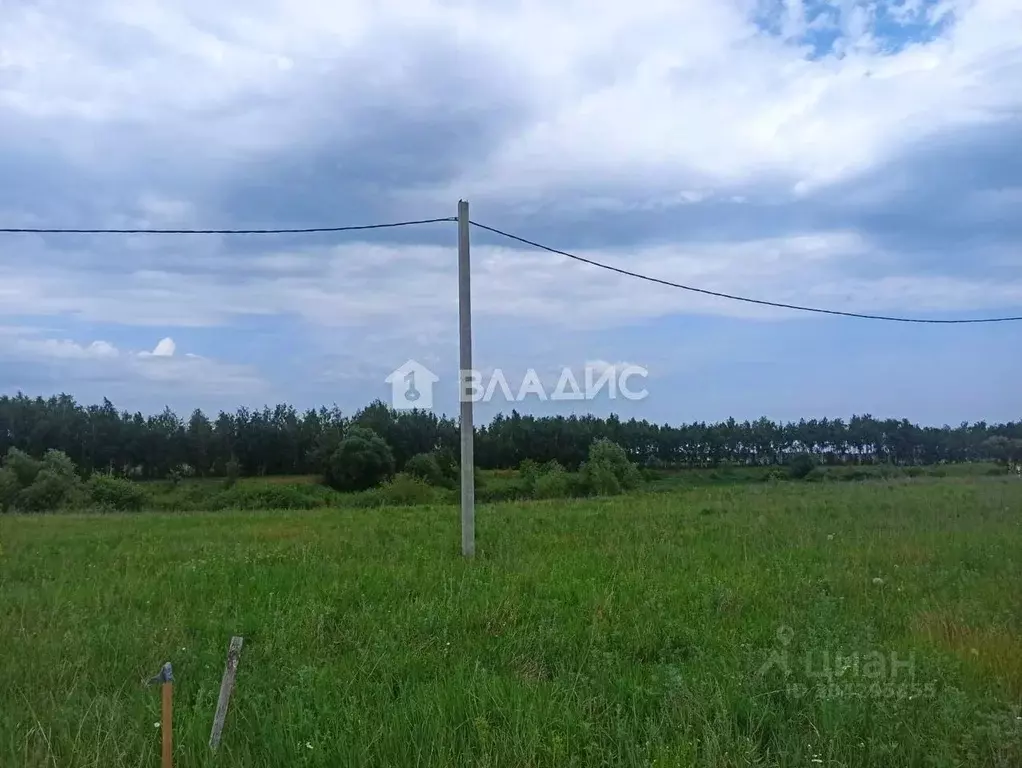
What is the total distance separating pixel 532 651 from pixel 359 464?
3197cm

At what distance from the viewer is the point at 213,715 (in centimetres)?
461

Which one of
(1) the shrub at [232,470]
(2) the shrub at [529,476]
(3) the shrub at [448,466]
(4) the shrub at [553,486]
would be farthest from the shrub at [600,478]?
(1) the shrub at [232,470]

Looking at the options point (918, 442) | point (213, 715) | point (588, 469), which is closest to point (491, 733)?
point (213, 715)

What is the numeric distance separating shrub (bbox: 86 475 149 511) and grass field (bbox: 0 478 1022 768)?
2818 centimetres

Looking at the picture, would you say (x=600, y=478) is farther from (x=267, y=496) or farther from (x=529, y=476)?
(x=267, y=496)

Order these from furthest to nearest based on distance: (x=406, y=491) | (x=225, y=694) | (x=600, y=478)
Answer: (x=600, y=478) → (x=406, y=491) → (x=225, y=694)

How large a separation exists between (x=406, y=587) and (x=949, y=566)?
6.39m

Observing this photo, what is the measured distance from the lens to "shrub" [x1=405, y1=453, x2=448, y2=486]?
127 feet

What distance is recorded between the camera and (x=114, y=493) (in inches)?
1486

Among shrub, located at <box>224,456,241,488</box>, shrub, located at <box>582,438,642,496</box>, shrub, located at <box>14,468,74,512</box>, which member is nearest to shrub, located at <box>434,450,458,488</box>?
shrub, located at <box>582,438,642,496</box>

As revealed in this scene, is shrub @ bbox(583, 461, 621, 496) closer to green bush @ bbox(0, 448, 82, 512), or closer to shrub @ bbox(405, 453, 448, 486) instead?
shrub @ bbox(405, 453, 448, 486)

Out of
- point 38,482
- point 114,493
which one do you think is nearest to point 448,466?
point 114,493

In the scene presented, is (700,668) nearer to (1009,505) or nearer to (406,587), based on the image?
(406,587)

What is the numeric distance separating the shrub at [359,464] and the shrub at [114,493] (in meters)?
9.48
